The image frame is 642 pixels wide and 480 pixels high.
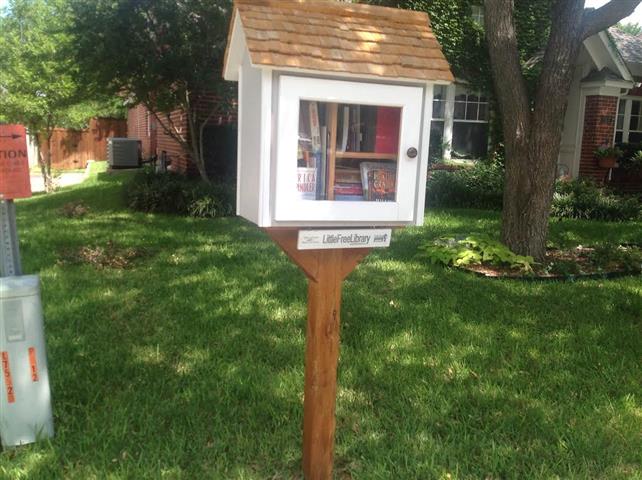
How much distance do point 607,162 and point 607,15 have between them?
25.6 feet

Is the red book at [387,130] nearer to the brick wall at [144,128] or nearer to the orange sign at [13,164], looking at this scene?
the orange sign at [13,164]

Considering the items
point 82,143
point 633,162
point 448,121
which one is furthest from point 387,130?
point 82,143

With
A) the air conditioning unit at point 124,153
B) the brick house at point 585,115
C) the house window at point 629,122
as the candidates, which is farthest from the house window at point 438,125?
the air conditioning unit at point 124,153

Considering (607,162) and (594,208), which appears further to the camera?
(607,162)

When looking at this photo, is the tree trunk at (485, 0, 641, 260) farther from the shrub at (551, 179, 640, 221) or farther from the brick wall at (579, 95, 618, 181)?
the brick wall at (579, 95, 618, 181)

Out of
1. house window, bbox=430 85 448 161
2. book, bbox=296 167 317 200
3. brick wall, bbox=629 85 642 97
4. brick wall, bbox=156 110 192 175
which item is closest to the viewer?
book, bbox=296 167 317 200

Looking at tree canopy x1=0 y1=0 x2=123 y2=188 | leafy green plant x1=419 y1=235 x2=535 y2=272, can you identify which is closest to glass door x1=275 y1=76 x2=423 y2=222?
leafy green plant x1=419 y1=235 x2=535 y2=272

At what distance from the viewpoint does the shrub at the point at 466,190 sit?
11.6 metres

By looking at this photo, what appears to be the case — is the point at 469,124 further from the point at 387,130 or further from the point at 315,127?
the point at 315,127

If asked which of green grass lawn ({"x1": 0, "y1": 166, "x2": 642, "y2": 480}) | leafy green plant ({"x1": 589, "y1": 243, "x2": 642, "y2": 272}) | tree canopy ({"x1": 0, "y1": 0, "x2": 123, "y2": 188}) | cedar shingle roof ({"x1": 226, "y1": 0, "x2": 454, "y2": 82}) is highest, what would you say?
tree canopy ({"x1": 0, "y1": 0, "x2": 123, "y2": 188})

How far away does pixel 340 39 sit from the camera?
2.34 metres

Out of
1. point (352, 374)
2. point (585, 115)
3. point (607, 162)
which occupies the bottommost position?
point (352, 374)

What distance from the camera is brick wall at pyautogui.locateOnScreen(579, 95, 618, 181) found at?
13.3 meters

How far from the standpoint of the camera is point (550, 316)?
4.93m
